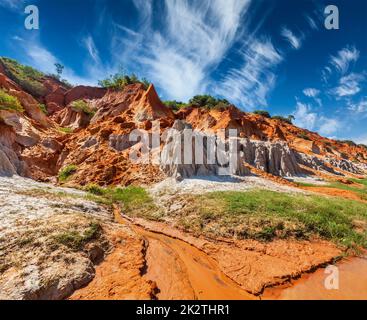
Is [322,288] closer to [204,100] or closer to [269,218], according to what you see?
[269,218]

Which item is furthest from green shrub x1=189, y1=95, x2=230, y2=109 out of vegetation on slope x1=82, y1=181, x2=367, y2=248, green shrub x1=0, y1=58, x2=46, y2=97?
vegetation on slope x1=82, y1=181, x2=367, y2=248

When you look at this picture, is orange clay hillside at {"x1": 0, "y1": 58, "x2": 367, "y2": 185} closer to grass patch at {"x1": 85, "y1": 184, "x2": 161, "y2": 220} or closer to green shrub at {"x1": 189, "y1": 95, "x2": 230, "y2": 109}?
grass patch at {"x1": 85, "y1": 184, "x2": 161, "y2": 220}

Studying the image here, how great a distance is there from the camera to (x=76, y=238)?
6766 millimetres

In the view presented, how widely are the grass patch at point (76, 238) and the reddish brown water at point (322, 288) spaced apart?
18.1 ft

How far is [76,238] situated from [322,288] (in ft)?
24.3

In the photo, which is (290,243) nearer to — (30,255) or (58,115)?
(30,255)

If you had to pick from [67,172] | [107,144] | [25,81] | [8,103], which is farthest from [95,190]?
[25,81]

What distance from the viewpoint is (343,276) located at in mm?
6512

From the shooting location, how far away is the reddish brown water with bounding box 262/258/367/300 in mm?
5648

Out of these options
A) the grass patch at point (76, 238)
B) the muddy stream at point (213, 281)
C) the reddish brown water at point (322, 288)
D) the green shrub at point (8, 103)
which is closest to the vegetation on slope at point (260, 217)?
the muddy stream at point (213, 281)

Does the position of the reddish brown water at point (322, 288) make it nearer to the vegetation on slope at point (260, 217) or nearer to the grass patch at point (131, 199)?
the vegetation on slope at point (260, 217)

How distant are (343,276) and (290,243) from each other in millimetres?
1900
